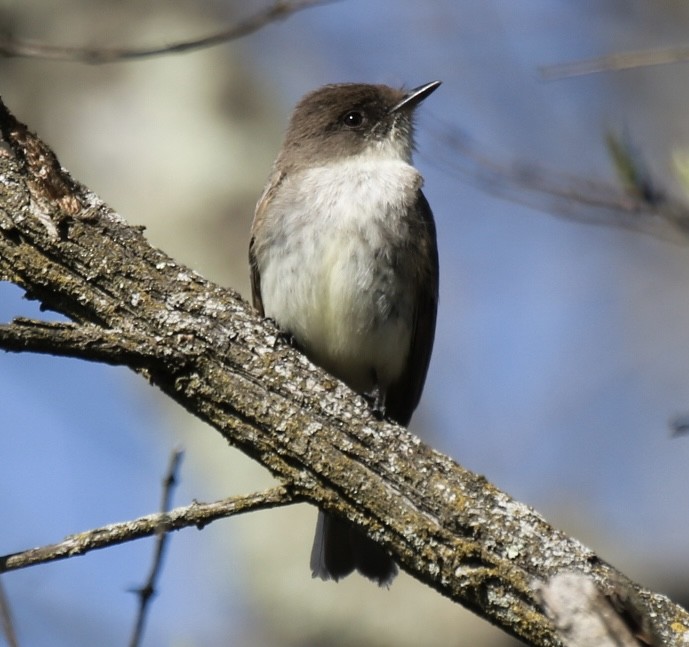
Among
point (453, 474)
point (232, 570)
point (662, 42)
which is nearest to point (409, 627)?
point (232, 570)

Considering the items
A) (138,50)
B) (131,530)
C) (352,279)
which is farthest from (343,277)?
(131,530)

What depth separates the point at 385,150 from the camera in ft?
19.1

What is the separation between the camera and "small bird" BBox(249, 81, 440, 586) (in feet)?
16.1

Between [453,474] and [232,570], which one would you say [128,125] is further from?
[453,474]

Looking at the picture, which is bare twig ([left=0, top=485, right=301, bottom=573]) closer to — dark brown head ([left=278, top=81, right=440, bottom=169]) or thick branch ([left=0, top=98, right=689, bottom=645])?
thick branch ([left=0, top=98, right=689, bottom=645])

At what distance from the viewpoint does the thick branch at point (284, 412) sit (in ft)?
10.7

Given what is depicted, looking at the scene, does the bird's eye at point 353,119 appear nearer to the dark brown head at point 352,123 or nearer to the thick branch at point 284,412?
the dark brown head at point 352,123

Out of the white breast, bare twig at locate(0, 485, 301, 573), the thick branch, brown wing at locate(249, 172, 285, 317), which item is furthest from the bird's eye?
bare twig at locate(0, 485, 301, 573)

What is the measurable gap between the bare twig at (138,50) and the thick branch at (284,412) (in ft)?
1.73

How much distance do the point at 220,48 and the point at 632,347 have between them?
5063 mm

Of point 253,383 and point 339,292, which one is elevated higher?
point 339,292

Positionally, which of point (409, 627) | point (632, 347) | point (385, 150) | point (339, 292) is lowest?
point (409, 627)

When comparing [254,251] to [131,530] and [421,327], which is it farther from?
[131,530]

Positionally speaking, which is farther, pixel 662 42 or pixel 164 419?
pixel 662 42
